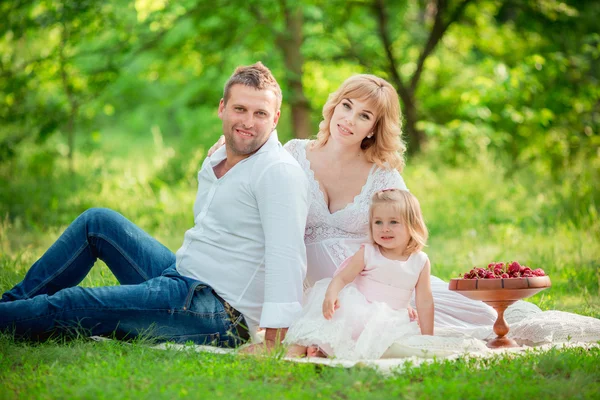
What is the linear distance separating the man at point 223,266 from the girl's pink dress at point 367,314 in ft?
0.48

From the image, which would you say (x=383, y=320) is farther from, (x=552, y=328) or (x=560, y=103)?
(x=560, y=103)

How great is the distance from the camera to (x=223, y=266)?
151 inches

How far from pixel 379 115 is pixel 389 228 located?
78 cm

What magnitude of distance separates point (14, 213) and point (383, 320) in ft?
21.5

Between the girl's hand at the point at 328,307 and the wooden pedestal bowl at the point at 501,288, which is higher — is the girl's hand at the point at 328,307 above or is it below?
below

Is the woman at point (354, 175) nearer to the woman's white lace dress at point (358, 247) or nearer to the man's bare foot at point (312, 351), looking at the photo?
the woman's white lace dress at point (358, 247)

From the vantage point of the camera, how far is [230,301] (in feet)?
12.6

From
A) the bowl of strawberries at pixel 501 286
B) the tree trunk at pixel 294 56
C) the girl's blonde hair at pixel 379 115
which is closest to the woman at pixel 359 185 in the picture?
the girl's blonde hair at pixel 379 115

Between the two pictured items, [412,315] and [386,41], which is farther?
[386,41]

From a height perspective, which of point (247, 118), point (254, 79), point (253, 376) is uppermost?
point (254, 79)

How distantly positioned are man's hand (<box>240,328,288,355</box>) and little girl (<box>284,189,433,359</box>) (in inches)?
3.7

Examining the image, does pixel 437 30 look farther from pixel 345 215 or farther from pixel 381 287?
pixel 381 287

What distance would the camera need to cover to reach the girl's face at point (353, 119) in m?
4.28

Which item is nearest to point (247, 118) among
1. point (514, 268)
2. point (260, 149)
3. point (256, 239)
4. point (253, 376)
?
point (260, 149)
